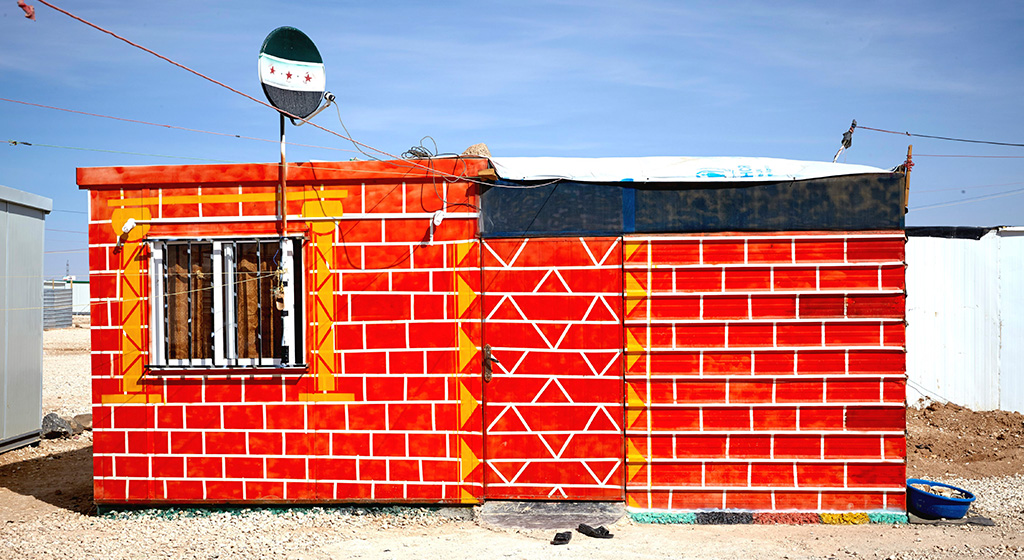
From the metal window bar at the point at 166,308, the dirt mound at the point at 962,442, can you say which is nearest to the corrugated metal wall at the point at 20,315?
the metal window bar at the point at 166,308

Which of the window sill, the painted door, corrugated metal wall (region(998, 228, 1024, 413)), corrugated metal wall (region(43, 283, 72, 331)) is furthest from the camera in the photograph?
corrugated metal wall (region(43, 283, 72, 331))

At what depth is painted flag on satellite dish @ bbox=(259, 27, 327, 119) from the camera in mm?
6371

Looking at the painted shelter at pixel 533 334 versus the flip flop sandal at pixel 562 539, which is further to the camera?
the painted shelter at pixel 533 334

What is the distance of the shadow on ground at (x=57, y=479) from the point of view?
748 cm

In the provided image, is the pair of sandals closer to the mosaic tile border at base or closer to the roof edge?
the mosaic tile border at base

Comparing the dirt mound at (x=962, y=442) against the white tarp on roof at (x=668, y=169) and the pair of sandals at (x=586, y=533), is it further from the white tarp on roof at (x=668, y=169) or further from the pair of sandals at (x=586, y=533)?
the pair of sandals at (x=586, y=533)

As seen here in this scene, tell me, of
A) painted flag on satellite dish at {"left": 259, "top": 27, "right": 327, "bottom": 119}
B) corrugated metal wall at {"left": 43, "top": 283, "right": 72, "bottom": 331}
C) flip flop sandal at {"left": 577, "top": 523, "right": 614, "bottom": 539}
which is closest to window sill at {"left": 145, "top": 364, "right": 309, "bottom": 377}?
painted flag on satellite dish at {"left": 259, "top": 27, "right": 327, "bottom": 119}

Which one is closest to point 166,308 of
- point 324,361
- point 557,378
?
point 324,361

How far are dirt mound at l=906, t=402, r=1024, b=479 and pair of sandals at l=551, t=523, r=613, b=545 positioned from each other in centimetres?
520

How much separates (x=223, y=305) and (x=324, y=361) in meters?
1.12

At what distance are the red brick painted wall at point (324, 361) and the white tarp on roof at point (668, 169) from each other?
64cm

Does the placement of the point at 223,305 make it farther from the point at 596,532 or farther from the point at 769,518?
the point at 769,518

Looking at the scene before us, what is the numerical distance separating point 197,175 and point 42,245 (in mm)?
5982

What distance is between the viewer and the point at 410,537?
239 inches
